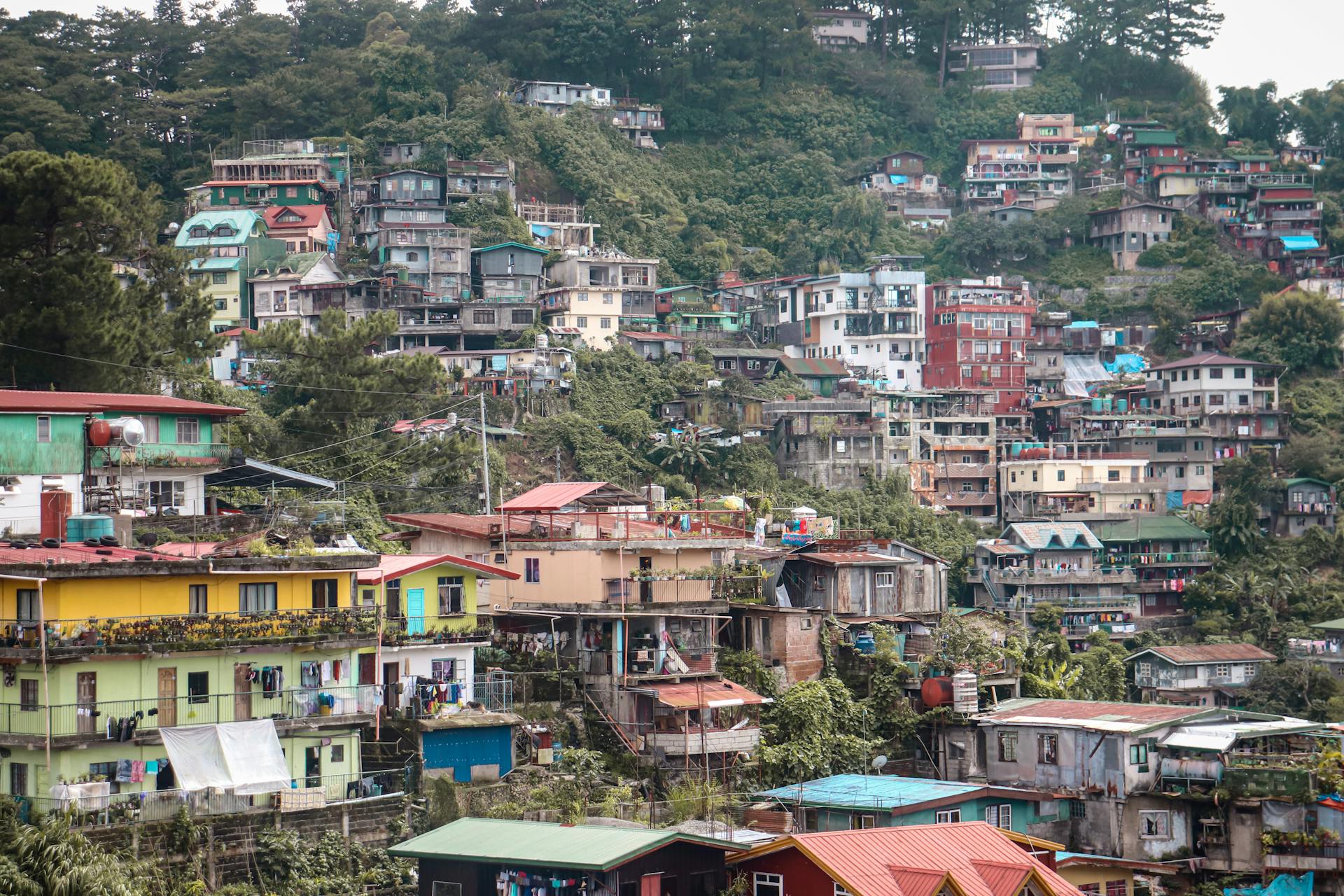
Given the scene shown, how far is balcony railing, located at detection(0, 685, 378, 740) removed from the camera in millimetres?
29234

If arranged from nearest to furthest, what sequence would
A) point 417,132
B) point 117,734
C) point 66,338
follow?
point 117,734, point 66,338, point 417,132

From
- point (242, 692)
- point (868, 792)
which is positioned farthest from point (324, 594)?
point (868, 792)

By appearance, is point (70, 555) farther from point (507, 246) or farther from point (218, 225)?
point (218, 225)

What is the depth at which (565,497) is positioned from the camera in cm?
4584

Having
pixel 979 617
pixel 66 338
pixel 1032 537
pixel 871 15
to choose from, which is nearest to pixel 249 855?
pixel 66 338

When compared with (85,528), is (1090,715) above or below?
below

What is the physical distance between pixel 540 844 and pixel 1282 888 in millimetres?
17686

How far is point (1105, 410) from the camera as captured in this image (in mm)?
82438

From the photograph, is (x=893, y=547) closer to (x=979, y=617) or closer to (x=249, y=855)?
(x=979, y=617)

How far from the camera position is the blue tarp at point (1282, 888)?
125 feet

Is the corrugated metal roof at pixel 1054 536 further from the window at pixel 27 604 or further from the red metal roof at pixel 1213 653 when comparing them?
the window at pixel 27 604

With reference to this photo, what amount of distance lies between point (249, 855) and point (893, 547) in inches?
1043

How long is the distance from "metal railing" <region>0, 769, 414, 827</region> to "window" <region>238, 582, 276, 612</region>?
3.08m

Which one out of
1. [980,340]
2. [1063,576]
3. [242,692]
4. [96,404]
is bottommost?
[1063,576]
